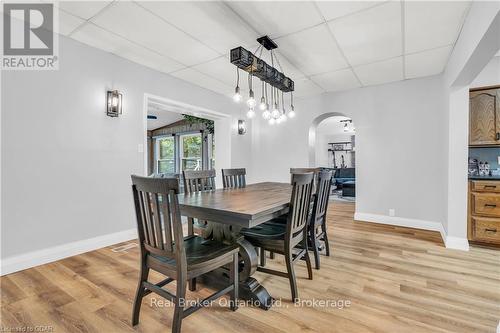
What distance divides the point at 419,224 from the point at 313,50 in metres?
3.24

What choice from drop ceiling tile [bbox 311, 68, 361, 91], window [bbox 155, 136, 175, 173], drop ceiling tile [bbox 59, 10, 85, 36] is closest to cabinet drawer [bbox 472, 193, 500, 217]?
drop ceiling tile [bbox 311, 68, 361, 91]

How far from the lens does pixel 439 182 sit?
147 inches

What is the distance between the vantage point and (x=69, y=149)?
2.76 metres

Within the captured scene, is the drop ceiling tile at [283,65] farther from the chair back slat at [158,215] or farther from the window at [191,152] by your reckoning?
the window at [191,152]

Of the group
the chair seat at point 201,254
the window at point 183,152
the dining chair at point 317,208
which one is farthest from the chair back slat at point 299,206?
the window at point 183,152

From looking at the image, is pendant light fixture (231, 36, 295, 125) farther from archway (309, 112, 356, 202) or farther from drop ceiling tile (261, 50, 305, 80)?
archway (309, 112, 356, 202)

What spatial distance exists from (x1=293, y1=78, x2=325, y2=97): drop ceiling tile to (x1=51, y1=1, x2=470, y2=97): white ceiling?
55 centimetres

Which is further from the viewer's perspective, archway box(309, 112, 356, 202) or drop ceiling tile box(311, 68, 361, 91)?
archway box(309, 112, 356, 202)

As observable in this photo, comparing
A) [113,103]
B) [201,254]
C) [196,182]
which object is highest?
[113,103]

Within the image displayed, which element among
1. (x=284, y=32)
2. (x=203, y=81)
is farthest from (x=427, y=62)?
(x=203, y=81)

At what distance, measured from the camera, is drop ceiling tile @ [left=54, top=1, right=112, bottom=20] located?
2.12m

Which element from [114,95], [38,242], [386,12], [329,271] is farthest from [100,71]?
[329,271]

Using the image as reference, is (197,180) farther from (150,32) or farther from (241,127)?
(241,127)

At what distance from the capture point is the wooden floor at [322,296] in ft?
5.34
